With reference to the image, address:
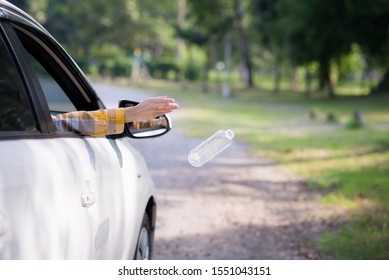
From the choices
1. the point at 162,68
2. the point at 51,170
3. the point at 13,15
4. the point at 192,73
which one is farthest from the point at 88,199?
the point at 162,68

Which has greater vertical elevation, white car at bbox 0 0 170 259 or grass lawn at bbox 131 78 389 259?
white car at bbox 0 0 170 259

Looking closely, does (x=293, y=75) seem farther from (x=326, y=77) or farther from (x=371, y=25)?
(x=371, y=25)

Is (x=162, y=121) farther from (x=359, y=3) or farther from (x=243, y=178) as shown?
(x=359, y=3)

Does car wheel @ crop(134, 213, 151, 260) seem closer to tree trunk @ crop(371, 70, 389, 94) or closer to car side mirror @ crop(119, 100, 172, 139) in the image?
car side mirror @ crop(119, 100, 172, 139)

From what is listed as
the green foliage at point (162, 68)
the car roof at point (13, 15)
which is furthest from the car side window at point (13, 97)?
the green foliage at point (162, 68)

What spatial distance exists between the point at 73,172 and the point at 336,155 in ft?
38.2

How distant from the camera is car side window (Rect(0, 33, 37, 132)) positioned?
2.53 meters

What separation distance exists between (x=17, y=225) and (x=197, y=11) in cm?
4823

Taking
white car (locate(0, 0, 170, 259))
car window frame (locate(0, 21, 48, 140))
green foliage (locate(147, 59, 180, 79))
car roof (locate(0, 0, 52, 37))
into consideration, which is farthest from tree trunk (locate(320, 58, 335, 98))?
car window frame (locate(0, 21, 48, 140))

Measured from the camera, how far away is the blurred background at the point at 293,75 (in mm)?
9758

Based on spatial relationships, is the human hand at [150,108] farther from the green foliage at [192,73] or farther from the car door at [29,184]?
the green foliage at [192,73]

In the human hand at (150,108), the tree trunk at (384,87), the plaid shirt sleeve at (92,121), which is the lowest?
the tree trunk at (384,87)

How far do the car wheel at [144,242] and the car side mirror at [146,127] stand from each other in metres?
0.62

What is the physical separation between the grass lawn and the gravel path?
36 cm
